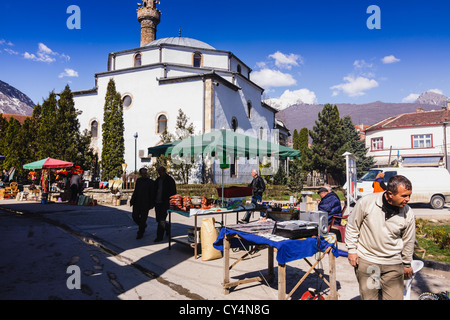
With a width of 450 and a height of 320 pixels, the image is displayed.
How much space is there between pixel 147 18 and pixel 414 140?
37803 mm

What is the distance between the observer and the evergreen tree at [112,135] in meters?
25.1

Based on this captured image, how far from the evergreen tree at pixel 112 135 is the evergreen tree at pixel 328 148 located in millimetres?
18318

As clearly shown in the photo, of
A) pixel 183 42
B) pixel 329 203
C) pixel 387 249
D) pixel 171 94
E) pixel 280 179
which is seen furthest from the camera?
pixel 183 42

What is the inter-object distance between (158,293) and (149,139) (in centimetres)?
2139

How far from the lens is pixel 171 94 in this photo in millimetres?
24375

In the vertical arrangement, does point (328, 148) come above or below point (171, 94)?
below

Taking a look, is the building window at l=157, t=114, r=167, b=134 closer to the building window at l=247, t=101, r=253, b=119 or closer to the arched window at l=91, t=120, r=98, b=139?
the arched window at l=91, t=120, r=98, b=139

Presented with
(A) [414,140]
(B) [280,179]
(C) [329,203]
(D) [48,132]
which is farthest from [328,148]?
(D) [48,132]

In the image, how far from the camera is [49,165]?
53.3 feet

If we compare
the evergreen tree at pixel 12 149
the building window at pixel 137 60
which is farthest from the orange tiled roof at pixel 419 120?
the evergreen tree at pixel 12 149

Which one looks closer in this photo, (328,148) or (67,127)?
(67,127)

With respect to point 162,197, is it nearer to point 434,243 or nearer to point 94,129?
point 434,243
